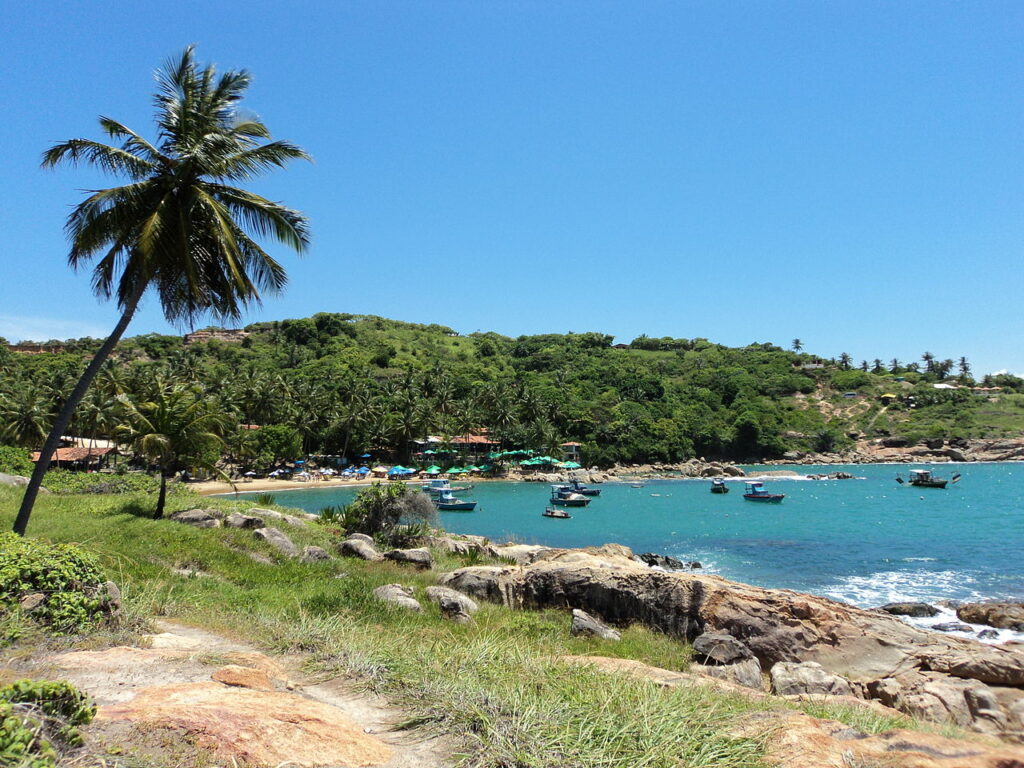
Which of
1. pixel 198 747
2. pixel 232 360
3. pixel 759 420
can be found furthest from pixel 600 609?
pixel 232 360

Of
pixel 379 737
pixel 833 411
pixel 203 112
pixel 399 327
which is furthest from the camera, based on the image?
pixel 399 327

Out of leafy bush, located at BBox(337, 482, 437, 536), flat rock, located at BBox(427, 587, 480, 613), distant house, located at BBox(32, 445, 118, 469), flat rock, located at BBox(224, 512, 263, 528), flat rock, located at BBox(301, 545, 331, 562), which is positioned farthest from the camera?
distant house, located at BBox(32, 445, 118, 469)

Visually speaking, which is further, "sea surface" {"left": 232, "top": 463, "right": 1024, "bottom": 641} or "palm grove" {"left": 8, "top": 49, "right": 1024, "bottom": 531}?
"sea surface" {"left": 232, "top": 463, "right": 1024, "bottom": 641}

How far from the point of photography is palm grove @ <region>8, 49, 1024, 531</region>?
549 inches

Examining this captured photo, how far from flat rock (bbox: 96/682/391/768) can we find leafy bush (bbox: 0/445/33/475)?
33.1 metres

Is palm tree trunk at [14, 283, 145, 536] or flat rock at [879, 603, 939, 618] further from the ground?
palm tree trunk at [14, 283, 145, 536]

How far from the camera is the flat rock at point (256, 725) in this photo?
3959 mm

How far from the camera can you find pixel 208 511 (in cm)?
2161

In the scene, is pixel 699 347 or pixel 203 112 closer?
pixel 203 112

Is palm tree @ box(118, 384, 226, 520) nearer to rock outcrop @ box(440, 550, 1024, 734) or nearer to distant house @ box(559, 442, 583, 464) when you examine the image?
rock outcrop @ box(440, 550, 1024, 734)

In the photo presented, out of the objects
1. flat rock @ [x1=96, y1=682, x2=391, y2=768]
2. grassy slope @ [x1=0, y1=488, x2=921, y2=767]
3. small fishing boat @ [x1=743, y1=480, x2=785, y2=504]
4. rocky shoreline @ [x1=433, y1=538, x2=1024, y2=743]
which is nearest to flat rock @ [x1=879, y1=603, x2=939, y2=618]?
rocky shoreline @ [x1=433, y1=538, x2=1024, y2=743]

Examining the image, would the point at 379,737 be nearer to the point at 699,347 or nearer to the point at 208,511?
the point at 208,511

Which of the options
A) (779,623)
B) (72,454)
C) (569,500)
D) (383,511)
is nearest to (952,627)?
(779,623)

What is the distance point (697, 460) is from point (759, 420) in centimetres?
1969
